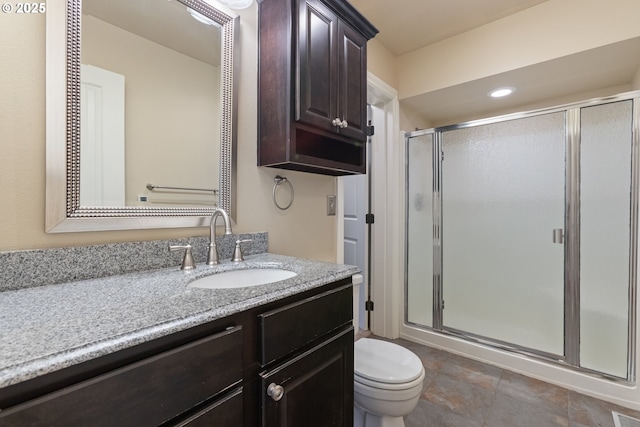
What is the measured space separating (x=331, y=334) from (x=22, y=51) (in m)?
1.19

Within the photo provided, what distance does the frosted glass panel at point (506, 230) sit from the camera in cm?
204

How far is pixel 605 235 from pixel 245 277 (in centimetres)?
221

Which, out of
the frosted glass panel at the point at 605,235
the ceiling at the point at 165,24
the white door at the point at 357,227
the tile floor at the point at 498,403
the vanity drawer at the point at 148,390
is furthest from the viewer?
the white door at the point at 357,227

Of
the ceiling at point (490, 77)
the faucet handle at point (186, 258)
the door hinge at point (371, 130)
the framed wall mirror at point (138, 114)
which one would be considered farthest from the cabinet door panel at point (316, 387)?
the ceiling at point (490, 77)

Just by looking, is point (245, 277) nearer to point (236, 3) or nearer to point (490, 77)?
point (236, 3)

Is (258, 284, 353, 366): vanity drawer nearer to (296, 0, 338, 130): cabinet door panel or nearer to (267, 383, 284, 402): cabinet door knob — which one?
(267, 383, 284, 402): cabinet door knob

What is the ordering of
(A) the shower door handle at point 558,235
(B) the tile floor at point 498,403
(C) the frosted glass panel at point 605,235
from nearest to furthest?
(B) the tile floor at point 498,403 → (C) the frosted glass panel at point 605,235 → (A) the shower door handle at point 558,235

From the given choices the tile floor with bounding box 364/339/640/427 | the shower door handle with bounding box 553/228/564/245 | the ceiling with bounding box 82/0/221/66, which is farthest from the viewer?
the shower door handle with bounding box 553/228/564/245

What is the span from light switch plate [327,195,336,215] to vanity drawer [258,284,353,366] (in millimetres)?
825

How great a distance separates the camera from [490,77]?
80.0 inches

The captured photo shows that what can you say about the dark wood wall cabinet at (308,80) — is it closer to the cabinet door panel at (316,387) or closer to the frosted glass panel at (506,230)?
the cabinet door panel at (316,387)

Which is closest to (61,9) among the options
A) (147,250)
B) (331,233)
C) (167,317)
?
(147,250)

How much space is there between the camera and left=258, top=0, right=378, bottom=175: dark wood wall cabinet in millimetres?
1196

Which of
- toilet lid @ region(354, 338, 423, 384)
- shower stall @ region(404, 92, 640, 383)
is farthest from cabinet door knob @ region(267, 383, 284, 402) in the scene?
shower stall @ region(404, 92, 640, 383)
